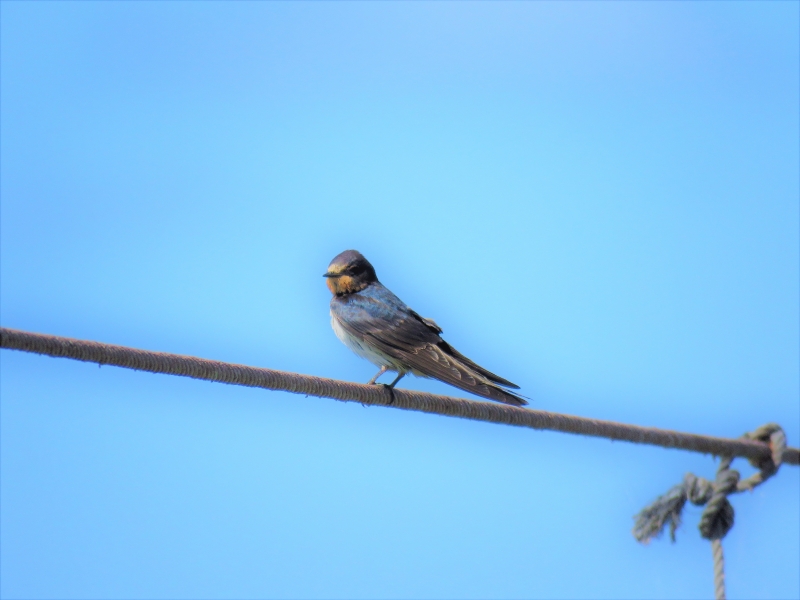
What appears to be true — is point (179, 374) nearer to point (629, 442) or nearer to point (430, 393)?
point (430, 393)

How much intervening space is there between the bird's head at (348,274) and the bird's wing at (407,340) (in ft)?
0.41

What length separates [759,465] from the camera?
14.7 ft

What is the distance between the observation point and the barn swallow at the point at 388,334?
4590 millimetres

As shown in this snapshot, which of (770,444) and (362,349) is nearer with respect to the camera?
(770,444)

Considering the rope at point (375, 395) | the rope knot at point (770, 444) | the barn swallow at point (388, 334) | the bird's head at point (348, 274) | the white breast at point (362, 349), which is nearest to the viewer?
the rope at point (375, 395)

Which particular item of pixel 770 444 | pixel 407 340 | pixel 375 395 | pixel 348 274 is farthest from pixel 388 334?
pixel 770 444

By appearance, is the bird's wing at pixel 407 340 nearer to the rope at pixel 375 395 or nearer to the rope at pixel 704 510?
the rope at pixel 375 395

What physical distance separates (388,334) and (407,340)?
0.11 m

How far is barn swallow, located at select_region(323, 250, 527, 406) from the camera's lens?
15.1 ft

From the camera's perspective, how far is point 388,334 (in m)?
5.02

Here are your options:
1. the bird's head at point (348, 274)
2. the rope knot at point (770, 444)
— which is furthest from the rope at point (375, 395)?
the bird's head at point (348, 274)

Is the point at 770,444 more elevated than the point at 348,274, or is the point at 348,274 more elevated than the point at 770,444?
the point at 770,444

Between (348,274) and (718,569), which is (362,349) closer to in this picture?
(348,274)

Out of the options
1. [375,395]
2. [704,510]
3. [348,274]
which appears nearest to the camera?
[375,395]
